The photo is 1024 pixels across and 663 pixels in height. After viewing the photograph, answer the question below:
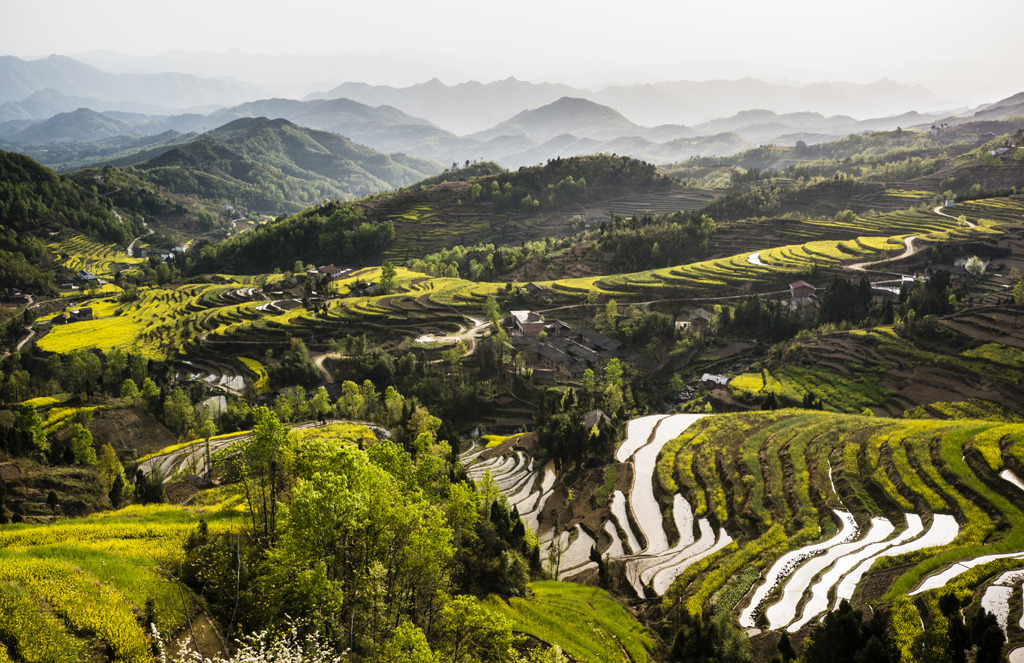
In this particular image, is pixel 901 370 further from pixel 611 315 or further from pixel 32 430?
pixel 32 430

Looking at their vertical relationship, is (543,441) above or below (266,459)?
below

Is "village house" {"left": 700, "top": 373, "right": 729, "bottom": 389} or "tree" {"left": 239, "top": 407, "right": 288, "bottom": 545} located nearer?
"tree" {"left": 239, "top": 407, "right": 288, "bottom": 545}

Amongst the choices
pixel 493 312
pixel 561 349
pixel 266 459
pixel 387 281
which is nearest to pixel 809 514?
pixel 266 459

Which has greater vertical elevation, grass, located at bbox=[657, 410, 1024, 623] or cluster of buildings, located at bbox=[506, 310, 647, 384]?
grass, located at bbox=[657, 410, 1024, 623]

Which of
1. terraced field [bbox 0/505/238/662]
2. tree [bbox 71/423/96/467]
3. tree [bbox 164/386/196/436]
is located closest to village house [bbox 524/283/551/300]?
tree [bbox 164/386/196/436]

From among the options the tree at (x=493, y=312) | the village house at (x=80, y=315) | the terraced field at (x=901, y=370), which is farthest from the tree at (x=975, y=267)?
the village house at (x=80, y=315)

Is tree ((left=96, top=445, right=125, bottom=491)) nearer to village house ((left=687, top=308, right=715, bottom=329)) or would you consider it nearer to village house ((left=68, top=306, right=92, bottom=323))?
village house ((left=687, top=308, right=715, bottom=329))

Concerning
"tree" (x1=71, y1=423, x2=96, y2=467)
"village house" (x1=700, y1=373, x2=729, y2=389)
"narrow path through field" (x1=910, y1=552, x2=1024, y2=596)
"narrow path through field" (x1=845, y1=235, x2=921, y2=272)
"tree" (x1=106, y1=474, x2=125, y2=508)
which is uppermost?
"narrow path through field" (x1=845, y1=235, x2=921, y2=272)
